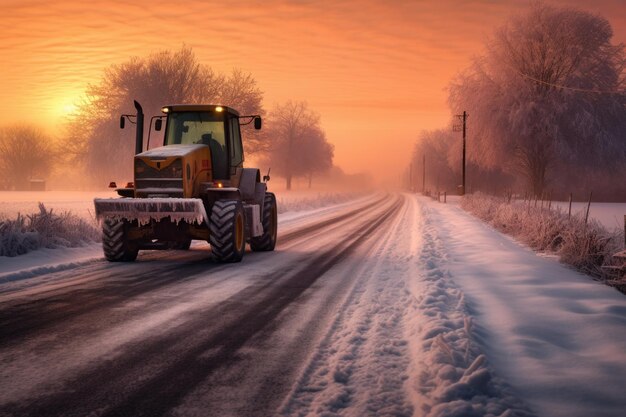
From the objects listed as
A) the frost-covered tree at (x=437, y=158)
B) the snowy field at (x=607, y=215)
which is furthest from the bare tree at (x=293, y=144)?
the snowy field at (x=607, y=215)

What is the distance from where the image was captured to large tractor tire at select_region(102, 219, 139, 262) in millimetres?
9250

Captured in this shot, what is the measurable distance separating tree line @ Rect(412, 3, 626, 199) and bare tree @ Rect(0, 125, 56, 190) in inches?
2710

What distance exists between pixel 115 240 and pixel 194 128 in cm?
296

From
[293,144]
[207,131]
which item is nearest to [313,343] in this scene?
[207,131]

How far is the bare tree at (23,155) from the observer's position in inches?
3036

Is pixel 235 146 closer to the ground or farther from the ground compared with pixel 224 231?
farther from the ground

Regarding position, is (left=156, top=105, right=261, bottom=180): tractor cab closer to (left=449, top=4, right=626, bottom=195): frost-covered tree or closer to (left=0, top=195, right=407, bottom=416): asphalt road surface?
(left=0, top=195, right=407, bottom=416): asphalt road surface

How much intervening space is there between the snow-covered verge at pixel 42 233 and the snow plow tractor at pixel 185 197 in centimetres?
169

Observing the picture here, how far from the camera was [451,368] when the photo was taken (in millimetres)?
3654

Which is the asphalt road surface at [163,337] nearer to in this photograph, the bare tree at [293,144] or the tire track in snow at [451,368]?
the tire track in snow at [451,368]

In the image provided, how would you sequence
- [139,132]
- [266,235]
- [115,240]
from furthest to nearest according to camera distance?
[266,235] → [139,132] → [115,240]

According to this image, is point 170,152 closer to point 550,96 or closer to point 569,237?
point 569,237

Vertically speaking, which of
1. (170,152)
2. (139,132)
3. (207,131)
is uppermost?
(207,131)

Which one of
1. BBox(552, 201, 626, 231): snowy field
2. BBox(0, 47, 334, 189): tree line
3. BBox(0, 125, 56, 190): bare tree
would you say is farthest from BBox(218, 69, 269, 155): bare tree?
BBox(0, 125, 56, 190): bare tree
